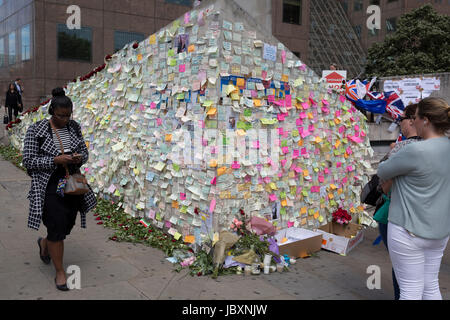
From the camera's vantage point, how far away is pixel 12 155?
1094cm

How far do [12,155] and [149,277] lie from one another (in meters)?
8.77

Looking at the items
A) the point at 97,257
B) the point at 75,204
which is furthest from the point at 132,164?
the point at 75,204

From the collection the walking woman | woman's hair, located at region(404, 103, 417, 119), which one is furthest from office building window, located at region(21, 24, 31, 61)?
woman's hair, located at region(404, 103, 417, 119)

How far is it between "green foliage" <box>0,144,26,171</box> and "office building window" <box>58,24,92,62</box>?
26.0 feet

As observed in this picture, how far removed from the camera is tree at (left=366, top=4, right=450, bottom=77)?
2331 centimetres

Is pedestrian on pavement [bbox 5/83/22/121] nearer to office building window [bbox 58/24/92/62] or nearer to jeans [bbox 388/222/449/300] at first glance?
office building window [bbox 58/24/92/62]

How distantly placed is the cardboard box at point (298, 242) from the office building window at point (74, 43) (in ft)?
56.5

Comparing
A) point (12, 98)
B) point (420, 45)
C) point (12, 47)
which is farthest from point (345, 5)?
point (12, 98)

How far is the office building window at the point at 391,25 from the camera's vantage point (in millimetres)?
37812

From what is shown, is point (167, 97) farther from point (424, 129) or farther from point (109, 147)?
point (424, 129)

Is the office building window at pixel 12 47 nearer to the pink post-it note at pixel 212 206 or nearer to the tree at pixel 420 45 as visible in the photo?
the pink post-it note at pixel 212 206
